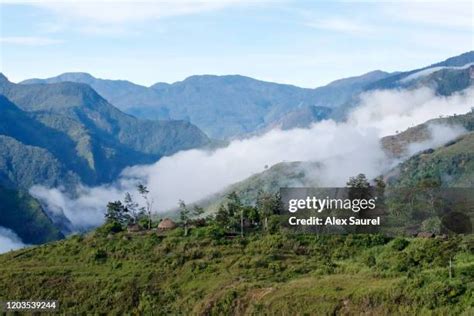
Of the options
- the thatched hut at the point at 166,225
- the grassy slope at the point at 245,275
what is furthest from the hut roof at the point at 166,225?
the grassy slope at the point at 245,275

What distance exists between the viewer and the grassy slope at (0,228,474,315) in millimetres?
67500

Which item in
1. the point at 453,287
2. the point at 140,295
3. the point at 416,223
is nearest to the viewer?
the point at 453,287

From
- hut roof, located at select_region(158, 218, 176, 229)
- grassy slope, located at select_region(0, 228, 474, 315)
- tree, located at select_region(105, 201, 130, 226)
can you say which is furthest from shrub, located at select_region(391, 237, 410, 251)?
tree, located at select_region(105, 201, 130, 226)

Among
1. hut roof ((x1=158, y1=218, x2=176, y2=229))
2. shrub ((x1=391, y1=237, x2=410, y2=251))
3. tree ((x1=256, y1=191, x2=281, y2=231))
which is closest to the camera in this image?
shrub ((x1=391, y1=237, x2=410, y2=251))

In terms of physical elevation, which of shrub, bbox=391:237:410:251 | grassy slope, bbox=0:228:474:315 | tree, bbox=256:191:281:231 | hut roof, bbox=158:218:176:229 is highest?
tree, bbox=256:191:281:231

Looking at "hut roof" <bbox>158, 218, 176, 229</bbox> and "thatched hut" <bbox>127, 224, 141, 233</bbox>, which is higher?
"hut roof" <bbox>158, 218, 176, 229</bbox>

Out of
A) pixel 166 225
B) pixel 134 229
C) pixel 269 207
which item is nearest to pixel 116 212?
pixel 134 229

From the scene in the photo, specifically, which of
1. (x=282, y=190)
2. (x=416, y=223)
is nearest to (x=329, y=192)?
(x=282, y=190)

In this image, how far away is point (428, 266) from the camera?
7644 cm

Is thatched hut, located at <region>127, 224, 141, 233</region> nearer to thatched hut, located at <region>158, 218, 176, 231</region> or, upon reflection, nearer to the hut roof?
thatched hut, located at <region>158, 218, 176, 231</region>

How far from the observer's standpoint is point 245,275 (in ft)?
266

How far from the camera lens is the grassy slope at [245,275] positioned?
6750 centimetres

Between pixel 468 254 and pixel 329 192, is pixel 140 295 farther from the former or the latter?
pixel 468 254

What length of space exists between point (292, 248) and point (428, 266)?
63.0 feet
